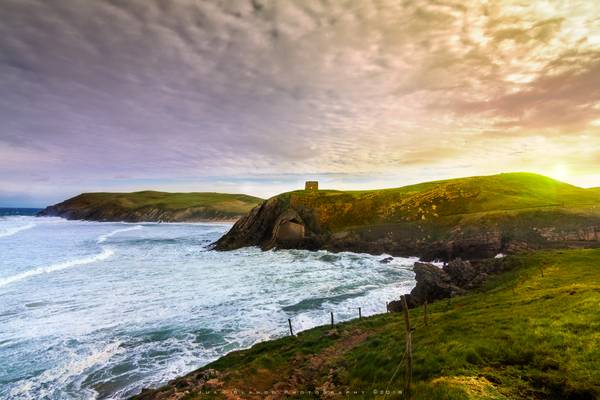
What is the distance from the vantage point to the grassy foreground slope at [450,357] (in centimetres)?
1177

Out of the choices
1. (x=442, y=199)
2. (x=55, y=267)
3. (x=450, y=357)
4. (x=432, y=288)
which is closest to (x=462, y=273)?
(x=432, y=288)

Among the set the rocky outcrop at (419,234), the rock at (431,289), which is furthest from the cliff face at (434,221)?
the rock at (431,289)

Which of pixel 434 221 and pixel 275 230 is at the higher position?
pixel 434 221

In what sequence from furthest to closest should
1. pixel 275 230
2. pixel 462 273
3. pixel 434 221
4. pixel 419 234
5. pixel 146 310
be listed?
pixel 275 230
pixel 434 221
pixel 419 234
pixel 462 273
pixel 146 310

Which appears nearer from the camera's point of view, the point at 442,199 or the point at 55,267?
the point at 55,267

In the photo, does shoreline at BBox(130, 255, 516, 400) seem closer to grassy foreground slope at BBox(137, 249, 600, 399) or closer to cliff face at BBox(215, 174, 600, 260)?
grassy foreground slope at BBox(137, 249, 600, 399)

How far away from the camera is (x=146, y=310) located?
101ft

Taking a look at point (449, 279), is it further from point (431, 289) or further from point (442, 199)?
point (442, 199)

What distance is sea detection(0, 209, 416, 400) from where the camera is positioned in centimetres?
2003

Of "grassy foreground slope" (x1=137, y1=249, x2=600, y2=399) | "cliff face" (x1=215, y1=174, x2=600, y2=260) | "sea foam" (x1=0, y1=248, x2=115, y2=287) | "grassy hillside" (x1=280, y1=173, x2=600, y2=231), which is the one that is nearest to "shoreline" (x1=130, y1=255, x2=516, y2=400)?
"grassy foreground slope" (x1=137, y1=249, x2=600, y2=399)

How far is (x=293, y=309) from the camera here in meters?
31.5

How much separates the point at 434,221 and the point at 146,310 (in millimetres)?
61536

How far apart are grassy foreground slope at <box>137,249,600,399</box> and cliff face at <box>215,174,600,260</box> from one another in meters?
31.5

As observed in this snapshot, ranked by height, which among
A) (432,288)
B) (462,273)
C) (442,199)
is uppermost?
(442,199)
